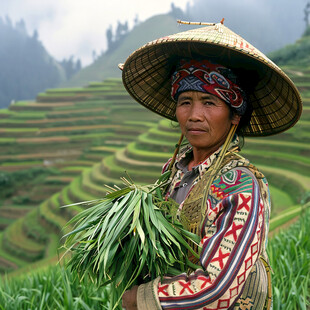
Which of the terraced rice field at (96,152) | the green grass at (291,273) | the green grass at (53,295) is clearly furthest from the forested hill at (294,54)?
the green grass at (53,295)

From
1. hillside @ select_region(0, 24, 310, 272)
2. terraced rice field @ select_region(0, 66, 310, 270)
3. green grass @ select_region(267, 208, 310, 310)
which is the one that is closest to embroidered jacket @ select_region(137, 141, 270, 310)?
terraced rice field @ select_region(0, 66, 310, 270)

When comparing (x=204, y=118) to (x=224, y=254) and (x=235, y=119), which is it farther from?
(x=224, y=254)

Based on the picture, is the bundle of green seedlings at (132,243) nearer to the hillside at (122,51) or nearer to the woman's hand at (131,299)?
the woman's hand at (131,299)

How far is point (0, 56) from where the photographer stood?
2596 inches

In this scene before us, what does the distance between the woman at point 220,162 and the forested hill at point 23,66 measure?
6253cm

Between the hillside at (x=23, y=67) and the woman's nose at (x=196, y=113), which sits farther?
the hillside at (x=23, y=67)

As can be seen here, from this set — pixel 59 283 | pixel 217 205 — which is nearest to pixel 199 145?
pixel 217 205

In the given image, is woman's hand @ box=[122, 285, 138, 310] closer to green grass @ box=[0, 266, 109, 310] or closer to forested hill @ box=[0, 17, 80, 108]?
green grass @ box=[0, 266, 109, 310]

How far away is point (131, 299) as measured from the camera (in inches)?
48.3

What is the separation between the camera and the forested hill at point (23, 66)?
2501 inches

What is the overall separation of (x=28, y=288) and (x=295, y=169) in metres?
11.4

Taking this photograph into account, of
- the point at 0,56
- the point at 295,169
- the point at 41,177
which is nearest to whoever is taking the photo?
the point at 295,169

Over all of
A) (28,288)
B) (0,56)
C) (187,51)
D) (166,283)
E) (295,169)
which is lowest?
(0,56)

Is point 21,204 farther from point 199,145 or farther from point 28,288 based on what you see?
point 199,145
